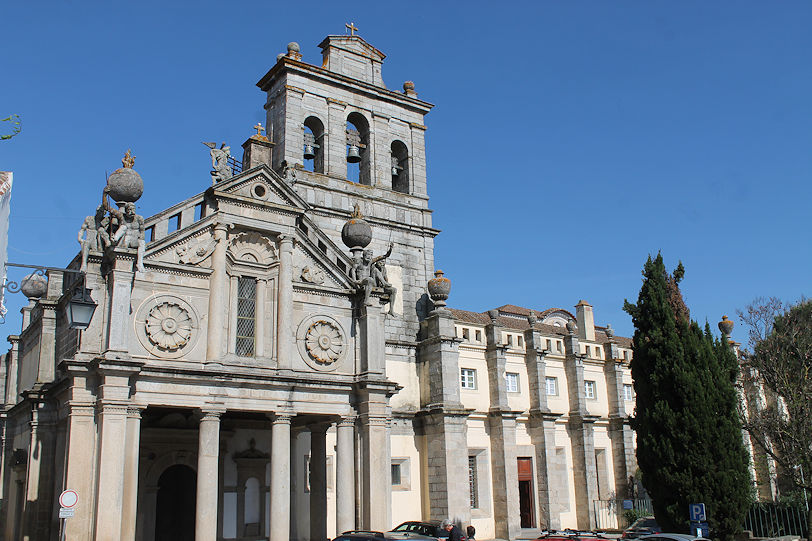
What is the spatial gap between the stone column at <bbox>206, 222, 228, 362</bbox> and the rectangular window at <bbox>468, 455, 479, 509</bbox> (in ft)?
48.9

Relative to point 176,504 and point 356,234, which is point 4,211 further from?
point 176,504

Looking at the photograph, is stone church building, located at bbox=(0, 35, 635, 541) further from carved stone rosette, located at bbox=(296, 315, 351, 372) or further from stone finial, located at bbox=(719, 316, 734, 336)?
stone finial, located at bbox=(719, 316, 734, 336)

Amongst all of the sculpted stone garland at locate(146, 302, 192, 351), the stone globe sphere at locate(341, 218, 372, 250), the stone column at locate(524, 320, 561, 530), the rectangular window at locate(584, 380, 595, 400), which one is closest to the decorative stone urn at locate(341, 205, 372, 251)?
the stone globe sphere at locate(341, 218, 372, 250)

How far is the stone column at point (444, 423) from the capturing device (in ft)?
102

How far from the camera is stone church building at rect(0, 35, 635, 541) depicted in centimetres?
2178

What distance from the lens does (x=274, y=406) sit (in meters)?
23.3

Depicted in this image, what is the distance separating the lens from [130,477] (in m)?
20.7

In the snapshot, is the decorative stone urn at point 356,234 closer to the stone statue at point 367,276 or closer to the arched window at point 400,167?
the stone statue at point 367,276

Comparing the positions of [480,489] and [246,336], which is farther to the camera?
[480,489]

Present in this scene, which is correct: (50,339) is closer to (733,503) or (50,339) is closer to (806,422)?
(733,503)

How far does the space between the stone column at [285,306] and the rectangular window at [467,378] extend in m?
12.0

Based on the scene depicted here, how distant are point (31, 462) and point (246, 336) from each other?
7.80 m

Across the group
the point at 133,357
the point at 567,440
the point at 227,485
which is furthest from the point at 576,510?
the point at 133,357

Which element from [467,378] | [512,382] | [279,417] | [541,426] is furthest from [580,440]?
[279,417]
